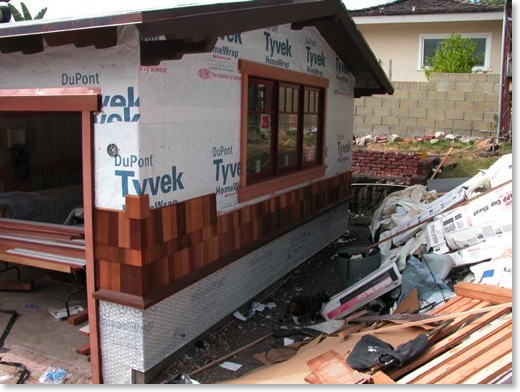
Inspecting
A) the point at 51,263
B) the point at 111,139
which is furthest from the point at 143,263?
the point at 51,263

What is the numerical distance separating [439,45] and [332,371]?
1655 centimetres

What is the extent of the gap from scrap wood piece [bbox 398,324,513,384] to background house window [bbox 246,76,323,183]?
2.77 m

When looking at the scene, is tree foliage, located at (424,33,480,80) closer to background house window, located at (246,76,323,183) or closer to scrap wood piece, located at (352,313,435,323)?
background house window, located at (246,76,323,183)

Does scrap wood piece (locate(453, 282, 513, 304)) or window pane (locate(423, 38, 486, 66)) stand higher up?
window pane (locate(423, 38, 486, 66))

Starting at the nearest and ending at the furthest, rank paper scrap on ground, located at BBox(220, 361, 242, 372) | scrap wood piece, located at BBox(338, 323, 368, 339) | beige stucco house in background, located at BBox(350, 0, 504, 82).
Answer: paper scrap on ground, located at BBox(220, 361, 242, 372) < scrap wood piece, located at BBox(338, 323, 368, 339) < beige stucco house in background, located at BBox(350, 0, 504, 82)

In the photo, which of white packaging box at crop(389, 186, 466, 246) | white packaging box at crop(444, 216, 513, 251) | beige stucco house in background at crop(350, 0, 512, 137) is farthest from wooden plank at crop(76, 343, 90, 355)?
beige stucco house in background at crop(350, 0, 512, 137)

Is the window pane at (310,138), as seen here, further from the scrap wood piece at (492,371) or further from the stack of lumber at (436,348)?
the scrap wood piece at (492,371)

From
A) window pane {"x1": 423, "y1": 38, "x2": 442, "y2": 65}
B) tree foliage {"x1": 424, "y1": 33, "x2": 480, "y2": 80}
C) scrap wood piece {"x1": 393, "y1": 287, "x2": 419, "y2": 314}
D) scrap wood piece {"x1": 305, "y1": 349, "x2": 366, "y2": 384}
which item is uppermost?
window pane {"x1": 423, "y1": 38, "x2": 442, "y2": 65}

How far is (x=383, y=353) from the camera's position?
151 inches

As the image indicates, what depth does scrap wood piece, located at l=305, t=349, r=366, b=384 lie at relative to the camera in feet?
12.2

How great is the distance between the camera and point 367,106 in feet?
47.9

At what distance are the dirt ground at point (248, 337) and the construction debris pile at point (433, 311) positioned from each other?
11.8 inches

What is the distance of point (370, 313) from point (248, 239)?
155 cm

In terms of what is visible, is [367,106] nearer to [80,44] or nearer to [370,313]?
[370,313]
